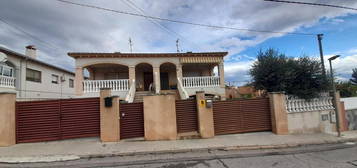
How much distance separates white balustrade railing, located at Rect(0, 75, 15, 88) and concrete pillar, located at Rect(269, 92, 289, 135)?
51.6 feet

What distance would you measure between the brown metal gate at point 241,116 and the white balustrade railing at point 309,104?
1019mm

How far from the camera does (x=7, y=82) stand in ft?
34.8

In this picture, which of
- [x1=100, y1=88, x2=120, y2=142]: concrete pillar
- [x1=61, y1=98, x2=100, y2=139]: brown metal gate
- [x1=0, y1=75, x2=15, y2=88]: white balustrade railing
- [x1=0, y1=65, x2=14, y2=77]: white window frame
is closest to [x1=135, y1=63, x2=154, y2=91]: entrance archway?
[x1=61, y1=98, x2=100, y2=139]: brown metal gate

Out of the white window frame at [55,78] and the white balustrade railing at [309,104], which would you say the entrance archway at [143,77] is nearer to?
the white window frame at [55,78]

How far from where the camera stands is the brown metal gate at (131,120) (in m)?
6.62

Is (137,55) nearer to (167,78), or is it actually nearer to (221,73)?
(167,78)

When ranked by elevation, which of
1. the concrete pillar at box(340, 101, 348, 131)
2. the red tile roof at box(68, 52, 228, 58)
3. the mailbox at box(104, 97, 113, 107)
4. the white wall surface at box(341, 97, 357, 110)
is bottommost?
the concrete pillar at box(340, 101, 348, 131)

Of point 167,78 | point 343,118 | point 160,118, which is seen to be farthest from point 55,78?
point 343,118

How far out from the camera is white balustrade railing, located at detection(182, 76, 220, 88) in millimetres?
12422

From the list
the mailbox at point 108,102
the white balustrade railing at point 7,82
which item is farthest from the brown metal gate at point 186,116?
the white balustrade railing at point 7,82

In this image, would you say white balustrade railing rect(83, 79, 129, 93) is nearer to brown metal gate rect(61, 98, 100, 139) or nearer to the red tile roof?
the red tile roof

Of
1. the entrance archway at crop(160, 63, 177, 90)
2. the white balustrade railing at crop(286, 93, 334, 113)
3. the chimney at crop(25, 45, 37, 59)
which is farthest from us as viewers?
the entrance archway at crop(160, 63, 177, 90)

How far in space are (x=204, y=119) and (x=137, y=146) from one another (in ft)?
9.34

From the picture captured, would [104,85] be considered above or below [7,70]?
below
